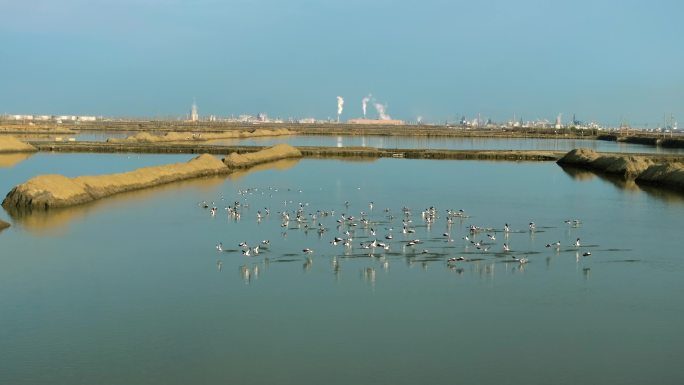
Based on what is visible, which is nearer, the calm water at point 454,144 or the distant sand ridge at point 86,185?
the distant sand ridge at point 86,185

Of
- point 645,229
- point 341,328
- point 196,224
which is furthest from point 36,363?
point 645,229

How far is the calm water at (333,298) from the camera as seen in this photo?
11766 millimetres

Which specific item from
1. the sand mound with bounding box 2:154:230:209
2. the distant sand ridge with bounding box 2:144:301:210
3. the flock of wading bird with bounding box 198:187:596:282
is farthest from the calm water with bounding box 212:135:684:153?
the flock of wading bird with bounding box 198:187:596:282

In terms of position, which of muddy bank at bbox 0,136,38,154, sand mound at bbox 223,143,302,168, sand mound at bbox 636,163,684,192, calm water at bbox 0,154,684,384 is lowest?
calm water at bbox 0,154,684,384

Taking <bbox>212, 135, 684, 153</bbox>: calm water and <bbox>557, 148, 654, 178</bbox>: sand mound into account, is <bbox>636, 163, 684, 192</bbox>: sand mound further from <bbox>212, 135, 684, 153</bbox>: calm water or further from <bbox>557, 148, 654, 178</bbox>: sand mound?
<bbox>212, 135, 684, 153</bbox>: calm water

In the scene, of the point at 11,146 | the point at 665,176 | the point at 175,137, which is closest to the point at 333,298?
the point at 665,176

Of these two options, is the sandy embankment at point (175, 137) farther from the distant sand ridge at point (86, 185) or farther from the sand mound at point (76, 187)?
the sand mound at point (76, 187)

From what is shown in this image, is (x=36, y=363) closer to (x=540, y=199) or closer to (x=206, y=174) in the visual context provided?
(x=540, y=199)

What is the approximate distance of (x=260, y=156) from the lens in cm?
5434

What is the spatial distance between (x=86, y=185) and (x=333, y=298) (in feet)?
57.0

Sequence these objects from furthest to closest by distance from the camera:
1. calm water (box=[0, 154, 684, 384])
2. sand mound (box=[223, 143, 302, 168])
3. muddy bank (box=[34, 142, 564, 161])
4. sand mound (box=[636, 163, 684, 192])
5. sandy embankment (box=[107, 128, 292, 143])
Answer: sandy embankment (box=[107, 128, 292, 143]) < muddy bank (box=[34, 142, 564, 161]) < sand mound (box=[223, 143, 302, 168]) < sand mound (box=[636, 163, 684, 192]) < calm water (box=[0, 154, 684, 384])

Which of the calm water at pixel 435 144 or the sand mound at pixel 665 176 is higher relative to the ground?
the calm water at pixel 435 144

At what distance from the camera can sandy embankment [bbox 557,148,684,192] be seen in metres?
40.9


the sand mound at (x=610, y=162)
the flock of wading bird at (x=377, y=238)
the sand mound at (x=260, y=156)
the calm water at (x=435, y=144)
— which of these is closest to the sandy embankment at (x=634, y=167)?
the sand mound at (x=610, y=162)
